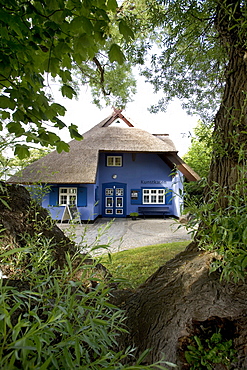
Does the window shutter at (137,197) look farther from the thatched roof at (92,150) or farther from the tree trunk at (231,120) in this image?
the tree trunk at (231,120)

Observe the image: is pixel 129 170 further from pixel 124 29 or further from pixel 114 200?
pixel 124 29

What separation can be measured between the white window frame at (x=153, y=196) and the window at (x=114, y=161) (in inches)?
105

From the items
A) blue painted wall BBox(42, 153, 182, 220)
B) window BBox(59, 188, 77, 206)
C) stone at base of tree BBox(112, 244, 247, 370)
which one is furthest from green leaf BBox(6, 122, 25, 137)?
blue painted wall BBox(42, 153, 182, 220)

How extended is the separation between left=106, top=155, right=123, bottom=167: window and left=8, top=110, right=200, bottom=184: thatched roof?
119cm

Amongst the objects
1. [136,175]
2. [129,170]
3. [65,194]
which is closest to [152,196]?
[136,175]

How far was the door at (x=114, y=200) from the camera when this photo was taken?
16781 mm

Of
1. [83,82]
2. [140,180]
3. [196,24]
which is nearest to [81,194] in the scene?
[140,180]

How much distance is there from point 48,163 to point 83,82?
8032 millimetres

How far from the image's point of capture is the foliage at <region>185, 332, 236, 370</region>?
1344mm

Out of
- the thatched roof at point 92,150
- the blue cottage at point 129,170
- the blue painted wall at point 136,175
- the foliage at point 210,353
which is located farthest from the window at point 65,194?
the foliage at point 210,353

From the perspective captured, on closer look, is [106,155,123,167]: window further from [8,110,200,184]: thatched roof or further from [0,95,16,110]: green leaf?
[0,95,16,110]: green leaf

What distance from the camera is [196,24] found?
3.24 meters

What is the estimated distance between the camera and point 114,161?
17.2 meters

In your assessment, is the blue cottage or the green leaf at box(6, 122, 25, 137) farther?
the blue cottage
